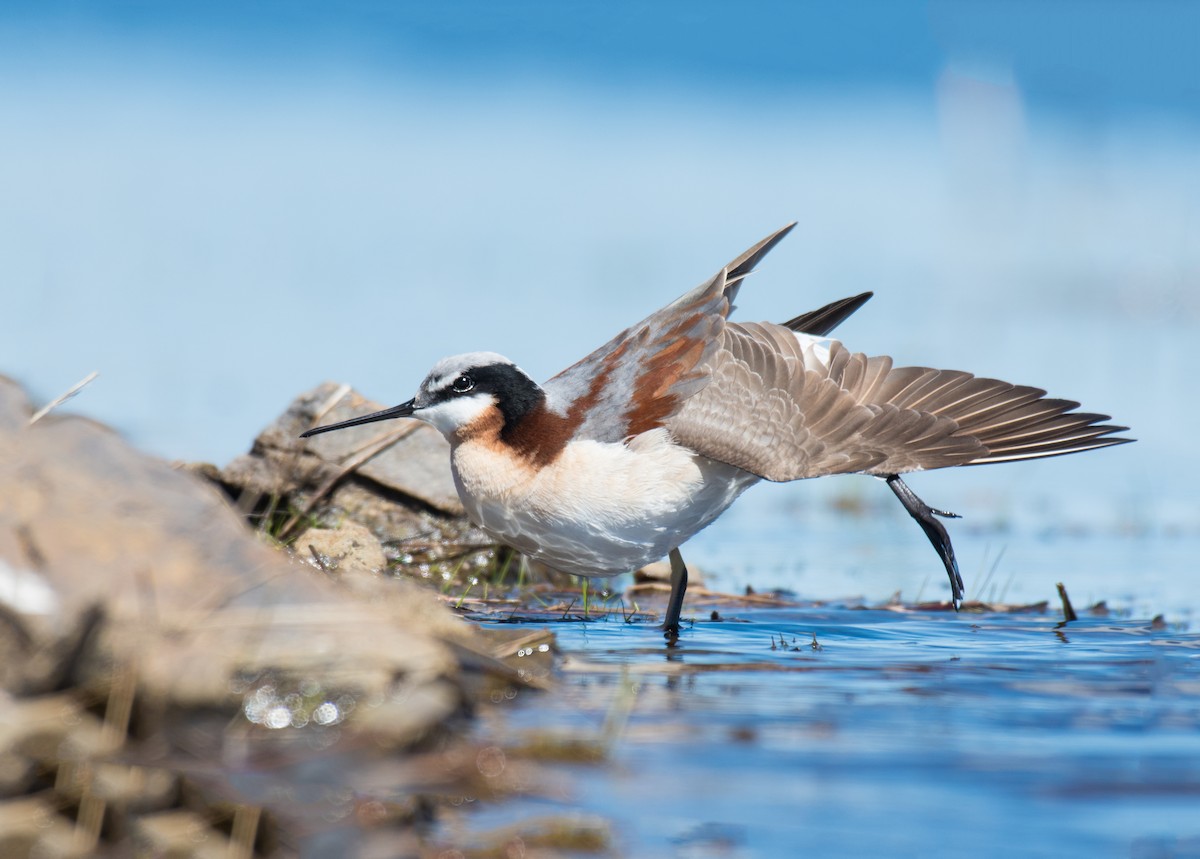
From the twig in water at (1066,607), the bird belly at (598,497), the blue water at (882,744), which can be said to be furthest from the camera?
the twig in water at (1066,607)

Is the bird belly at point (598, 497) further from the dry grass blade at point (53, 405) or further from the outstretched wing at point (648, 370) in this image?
the dry grass blade at point (53, 405)

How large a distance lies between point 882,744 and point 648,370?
293cm

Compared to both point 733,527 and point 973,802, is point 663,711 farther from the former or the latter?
point 733,527

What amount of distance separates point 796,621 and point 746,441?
138cm

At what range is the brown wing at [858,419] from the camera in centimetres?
704

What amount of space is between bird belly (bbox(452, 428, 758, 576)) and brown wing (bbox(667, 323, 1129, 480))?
0.22 meters

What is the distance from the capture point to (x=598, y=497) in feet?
22.3

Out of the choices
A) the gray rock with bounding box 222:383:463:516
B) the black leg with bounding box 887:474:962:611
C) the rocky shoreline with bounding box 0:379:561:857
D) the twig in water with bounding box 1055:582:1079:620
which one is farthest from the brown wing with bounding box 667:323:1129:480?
the gray rock with bounding box 222:383:463:516

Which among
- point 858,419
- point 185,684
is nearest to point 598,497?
point 858,419

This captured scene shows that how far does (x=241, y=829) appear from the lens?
12.0 feet

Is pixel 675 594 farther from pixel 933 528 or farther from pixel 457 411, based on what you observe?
pixel 457 411

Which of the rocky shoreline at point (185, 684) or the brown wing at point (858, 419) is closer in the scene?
the rocky shoreline at point (185, 684)

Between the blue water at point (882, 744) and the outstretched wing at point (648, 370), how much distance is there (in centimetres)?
109

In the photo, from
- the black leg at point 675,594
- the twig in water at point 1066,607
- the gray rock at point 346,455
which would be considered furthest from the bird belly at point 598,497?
the gray rock at point 346,455
